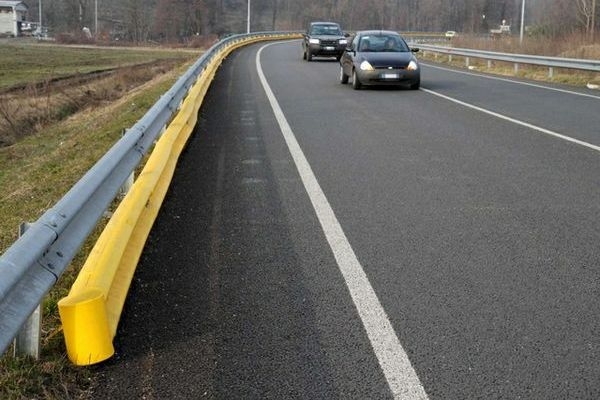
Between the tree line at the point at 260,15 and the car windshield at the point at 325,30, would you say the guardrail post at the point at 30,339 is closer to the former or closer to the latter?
the car windshield at the point at 325,30

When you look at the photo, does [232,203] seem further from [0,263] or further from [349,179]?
[0,263]

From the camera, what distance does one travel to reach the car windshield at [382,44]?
18.9 metres

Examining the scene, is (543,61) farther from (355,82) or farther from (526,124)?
(526,124)

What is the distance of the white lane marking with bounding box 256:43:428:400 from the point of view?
3.54 m

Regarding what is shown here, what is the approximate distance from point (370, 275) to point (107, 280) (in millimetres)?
1826

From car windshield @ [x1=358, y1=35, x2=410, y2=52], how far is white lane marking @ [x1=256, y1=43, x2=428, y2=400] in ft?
39.3

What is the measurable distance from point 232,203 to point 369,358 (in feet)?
11.3

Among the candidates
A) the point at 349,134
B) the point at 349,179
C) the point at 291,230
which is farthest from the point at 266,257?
the point at 349,134

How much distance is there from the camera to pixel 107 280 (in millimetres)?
3949

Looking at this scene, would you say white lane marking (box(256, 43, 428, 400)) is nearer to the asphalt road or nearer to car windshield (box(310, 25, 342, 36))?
the asphalt road

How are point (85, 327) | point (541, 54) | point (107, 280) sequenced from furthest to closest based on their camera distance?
point (541, 54) → point (107, 280) → point (85, 327)

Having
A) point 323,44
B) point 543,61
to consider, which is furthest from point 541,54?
point 323,44

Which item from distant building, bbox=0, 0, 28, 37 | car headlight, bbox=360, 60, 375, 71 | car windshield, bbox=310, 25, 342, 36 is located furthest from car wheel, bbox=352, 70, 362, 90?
Answer: distant building, bbox=0, 0, 28, 37

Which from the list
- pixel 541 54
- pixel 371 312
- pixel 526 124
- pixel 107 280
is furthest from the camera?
pixel 541 54
